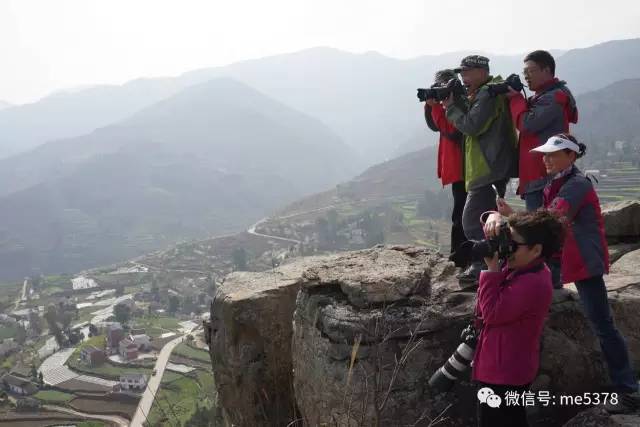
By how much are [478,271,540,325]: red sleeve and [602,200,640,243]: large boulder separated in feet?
15.2

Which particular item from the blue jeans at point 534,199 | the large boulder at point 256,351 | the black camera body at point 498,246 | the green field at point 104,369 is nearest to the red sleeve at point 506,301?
the black camera body at point 498,246

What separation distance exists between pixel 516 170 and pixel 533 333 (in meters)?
2.04

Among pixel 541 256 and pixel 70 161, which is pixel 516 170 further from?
pixel 70 161

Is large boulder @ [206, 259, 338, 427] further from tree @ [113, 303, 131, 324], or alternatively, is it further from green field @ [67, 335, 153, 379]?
tree @ [113, 303, 131, 324]

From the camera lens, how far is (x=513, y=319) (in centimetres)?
267

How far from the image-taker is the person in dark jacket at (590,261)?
10.8 feet

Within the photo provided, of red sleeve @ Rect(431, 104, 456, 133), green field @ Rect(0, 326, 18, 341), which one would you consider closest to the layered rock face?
red sleeve @ Rect(431, 104, 456, 133)

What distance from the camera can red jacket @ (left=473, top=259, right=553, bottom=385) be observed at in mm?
2643

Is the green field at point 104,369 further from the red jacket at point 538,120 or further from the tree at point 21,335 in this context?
the red jacket at point 538,120

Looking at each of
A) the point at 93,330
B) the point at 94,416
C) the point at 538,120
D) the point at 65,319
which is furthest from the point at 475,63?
the point at 65,319

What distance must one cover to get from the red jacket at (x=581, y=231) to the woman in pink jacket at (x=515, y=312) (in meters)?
0.74

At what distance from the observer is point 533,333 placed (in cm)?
272

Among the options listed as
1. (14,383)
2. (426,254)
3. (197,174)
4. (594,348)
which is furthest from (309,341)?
(197,174)

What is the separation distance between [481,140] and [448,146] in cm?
54
